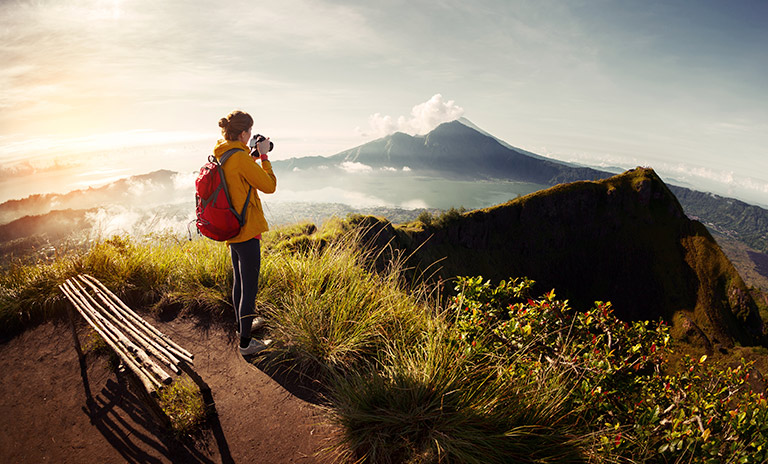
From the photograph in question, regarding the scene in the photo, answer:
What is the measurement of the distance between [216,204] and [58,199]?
789ft

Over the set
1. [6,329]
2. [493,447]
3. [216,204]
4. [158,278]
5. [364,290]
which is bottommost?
[6,329]

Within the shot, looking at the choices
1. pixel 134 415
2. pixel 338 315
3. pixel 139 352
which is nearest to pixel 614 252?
pixel 338 315

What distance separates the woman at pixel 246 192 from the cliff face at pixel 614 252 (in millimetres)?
54228

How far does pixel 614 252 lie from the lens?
77688 mm

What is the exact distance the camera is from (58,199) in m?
167

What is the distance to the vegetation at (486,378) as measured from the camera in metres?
2.13

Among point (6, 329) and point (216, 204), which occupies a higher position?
point (216, 204)

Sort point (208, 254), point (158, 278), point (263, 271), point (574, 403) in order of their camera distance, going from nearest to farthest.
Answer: point (574, 403)
point (263, 271)
point (158, 278)
point (208, 254)

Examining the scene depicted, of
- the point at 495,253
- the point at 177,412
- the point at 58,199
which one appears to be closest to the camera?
the point at 177,412

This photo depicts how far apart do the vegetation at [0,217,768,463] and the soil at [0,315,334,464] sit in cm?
24

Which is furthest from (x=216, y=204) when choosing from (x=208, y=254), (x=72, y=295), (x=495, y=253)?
(x=495, y=253)

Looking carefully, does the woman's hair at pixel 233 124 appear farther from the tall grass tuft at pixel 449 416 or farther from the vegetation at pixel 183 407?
the tall grass tuft at pixel 449 416

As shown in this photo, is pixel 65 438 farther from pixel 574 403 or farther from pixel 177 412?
pixel 574 403

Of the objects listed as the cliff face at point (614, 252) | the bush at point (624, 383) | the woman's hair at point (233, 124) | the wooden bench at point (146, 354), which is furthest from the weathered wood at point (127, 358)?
the cliff face at point (614, 252)
